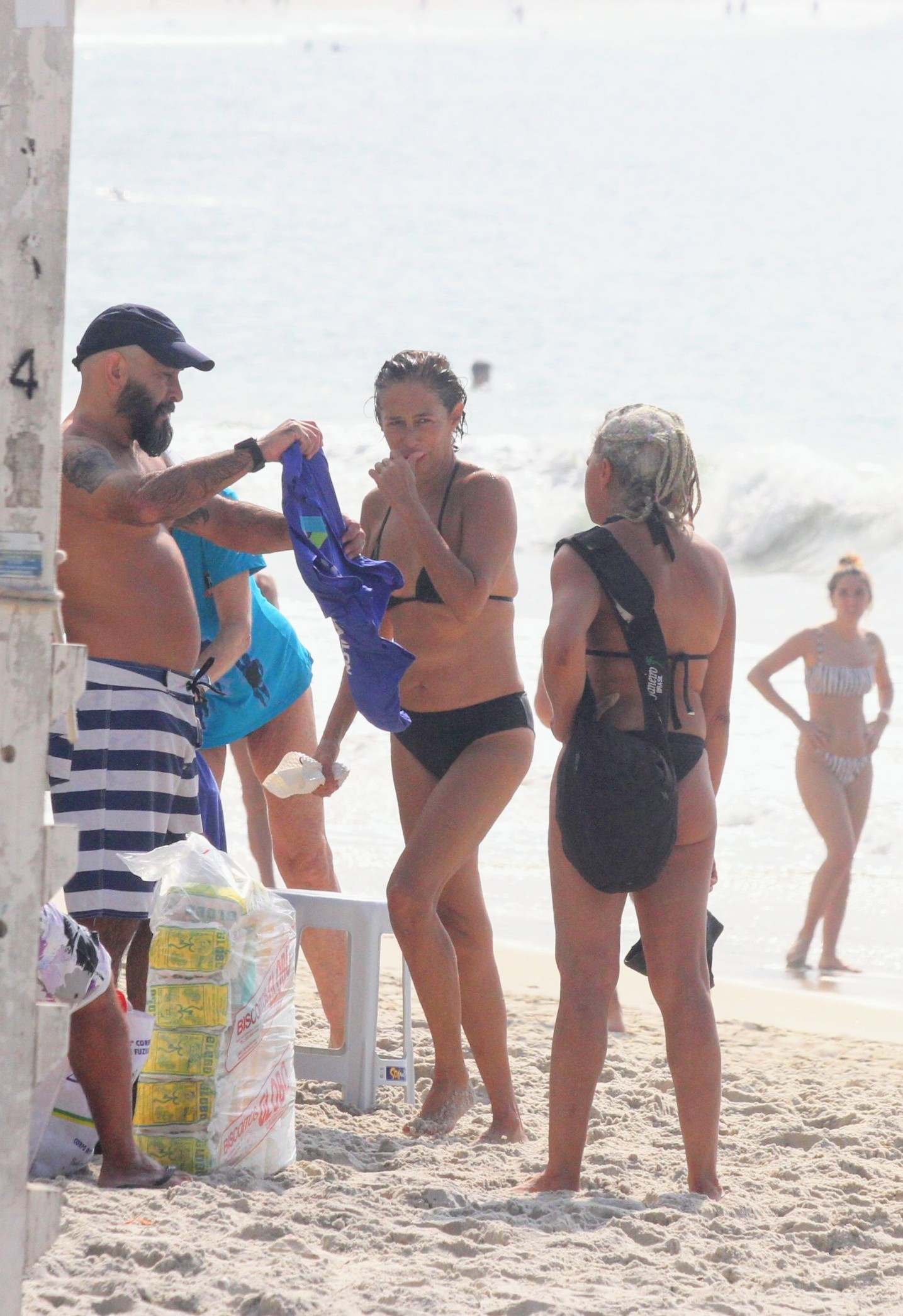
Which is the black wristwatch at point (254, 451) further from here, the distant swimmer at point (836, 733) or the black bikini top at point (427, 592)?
the distant swimmer at point (836, 733)

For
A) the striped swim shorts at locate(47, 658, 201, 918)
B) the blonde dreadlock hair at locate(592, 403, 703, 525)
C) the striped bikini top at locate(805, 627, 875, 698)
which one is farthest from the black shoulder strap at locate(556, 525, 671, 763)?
the striped bikini top at locate(805, 627, 875, 698)

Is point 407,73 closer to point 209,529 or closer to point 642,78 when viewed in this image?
point 642,78

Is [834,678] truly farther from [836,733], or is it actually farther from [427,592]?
[427,592]

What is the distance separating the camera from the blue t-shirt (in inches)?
168

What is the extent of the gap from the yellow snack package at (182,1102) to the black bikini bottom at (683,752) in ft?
3.91

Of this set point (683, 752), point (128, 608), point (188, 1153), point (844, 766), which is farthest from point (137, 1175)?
point (844, 766)

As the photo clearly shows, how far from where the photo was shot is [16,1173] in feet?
6.59

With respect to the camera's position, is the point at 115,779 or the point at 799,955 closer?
the point at 115,779

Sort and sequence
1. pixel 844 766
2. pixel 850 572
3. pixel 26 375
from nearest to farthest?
1. pixel 26 375
2. pixel 844 766
3. pixel 850 572

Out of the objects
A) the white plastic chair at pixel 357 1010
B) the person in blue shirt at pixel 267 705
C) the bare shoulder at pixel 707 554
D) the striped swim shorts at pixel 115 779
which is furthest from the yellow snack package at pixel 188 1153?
the bare shoulder at pixel 707 554

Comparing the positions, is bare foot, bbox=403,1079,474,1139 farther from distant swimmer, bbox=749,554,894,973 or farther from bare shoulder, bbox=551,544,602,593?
distant swimmer, bbox=749,554,894,973

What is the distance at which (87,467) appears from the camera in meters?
3.39

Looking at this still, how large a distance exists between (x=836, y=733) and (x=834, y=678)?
31 centimetres

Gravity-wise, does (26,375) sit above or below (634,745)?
above
